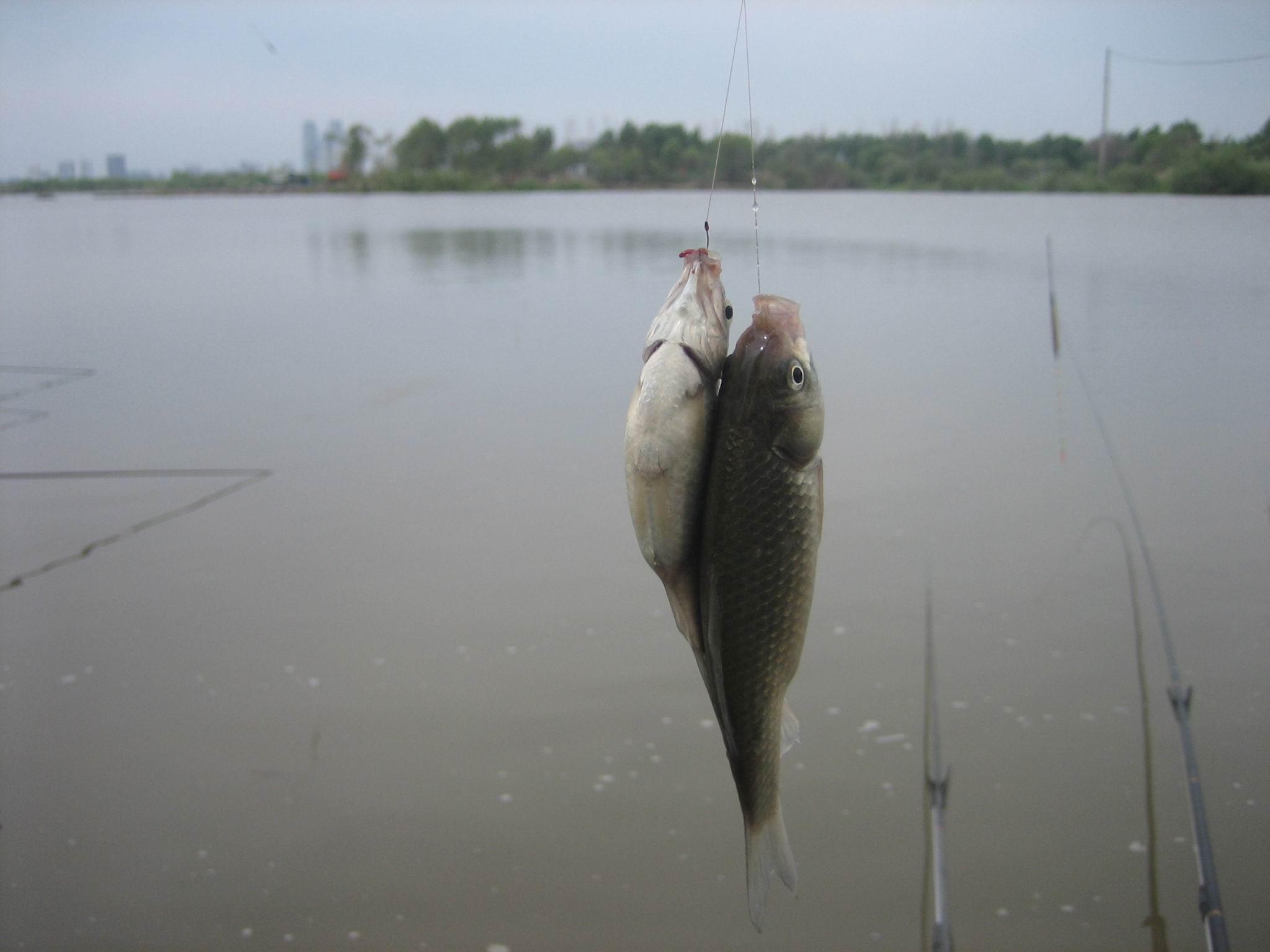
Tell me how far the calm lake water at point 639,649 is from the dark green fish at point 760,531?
80.2 inches

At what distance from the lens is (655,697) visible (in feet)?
13.2

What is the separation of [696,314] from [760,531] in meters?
0.14

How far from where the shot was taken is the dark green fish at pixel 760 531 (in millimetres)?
646

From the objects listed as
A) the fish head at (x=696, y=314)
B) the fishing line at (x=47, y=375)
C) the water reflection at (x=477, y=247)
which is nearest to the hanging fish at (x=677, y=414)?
the fish head at (x=696, y=314)

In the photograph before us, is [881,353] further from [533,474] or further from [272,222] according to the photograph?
[272,222]

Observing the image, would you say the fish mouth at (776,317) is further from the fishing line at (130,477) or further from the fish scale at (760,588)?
the fishing line at (130,477)

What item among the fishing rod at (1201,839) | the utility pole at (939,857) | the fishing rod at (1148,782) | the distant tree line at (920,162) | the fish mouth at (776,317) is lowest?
the fishing rod at (1148,782)

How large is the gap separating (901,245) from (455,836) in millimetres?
8100

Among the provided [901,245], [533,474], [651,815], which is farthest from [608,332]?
[651,815]

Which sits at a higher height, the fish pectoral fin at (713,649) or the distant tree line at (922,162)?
the distant tree line at (922,162)

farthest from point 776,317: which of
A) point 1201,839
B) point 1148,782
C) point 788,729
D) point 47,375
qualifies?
point 47,375

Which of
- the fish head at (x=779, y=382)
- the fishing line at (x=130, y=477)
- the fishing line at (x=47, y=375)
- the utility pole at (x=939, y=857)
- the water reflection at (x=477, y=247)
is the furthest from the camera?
the water reflection at (x=477, y=247)

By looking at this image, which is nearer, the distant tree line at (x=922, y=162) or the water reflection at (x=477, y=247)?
the distant tree line at (x=922, y=162)

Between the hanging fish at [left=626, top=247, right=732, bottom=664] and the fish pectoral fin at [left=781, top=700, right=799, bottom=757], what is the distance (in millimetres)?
149
